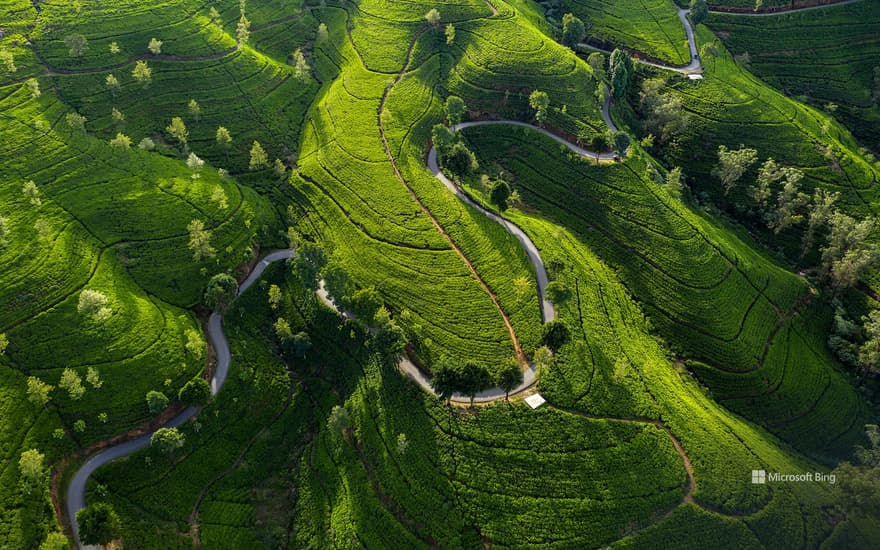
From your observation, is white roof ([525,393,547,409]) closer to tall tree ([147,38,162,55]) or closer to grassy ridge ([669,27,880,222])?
grassy ridge ([669,27,880,222])

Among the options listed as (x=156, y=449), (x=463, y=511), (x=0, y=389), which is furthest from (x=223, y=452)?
(x=463, y=511)

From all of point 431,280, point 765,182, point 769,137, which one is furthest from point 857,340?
point 431,280

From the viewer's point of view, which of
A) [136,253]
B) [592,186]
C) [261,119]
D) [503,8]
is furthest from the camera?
[503,8]

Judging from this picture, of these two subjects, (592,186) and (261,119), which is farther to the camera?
(261,119)

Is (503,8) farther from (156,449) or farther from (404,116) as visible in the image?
(156,449)

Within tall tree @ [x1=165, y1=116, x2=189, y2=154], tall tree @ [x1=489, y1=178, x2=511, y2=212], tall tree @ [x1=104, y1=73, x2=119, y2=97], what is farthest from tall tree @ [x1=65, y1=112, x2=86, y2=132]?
tall tree @ [x1=489, y1=178, x2=511, y2=212]

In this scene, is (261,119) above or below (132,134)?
above

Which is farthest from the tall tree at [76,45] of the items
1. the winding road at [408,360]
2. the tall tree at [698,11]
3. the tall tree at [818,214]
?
the tall tree at [818,214]

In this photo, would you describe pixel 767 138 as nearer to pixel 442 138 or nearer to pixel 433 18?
pixel 442 138
